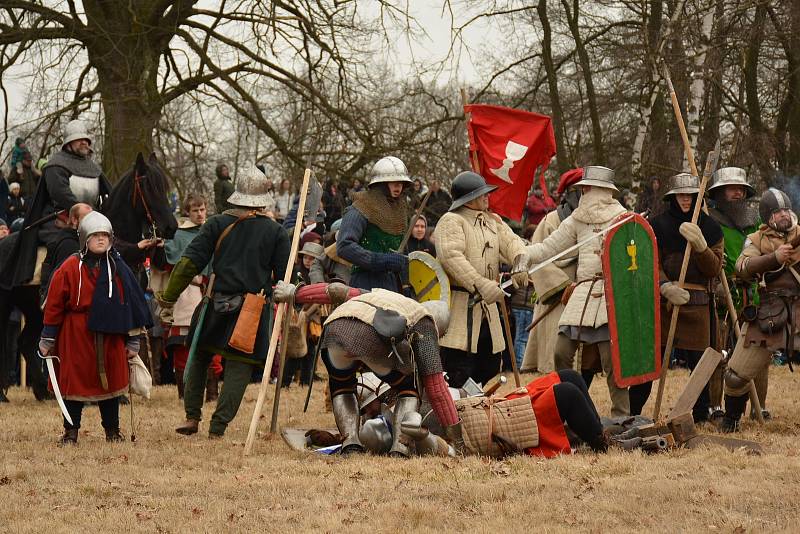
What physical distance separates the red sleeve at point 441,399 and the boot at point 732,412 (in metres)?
2.33

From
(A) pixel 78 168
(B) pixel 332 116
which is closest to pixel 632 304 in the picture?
(A) pixel 78 168

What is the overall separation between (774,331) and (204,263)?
3.53 m

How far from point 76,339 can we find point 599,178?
3.46m

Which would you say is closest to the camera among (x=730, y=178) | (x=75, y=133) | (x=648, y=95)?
(x=730, y=178)

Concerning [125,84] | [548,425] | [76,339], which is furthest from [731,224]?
[125,84]

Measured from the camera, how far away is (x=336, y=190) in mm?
16812

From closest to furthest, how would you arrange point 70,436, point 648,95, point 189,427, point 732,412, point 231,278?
point 70,436 → point 231,278 → point 189,427 → point 732,412 → point 648,95

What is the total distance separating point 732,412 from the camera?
8641 mm

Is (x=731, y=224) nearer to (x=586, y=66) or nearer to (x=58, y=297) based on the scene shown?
(x=58, y=297)

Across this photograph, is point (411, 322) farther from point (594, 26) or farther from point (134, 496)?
point (594, 26)

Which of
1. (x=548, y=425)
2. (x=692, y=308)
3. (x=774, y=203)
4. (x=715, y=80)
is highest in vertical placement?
(x=715, y=80)

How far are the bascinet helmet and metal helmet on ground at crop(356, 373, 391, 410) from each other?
2.12 m

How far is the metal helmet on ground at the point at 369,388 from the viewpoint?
7659 mm

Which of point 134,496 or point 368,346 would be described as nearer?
point 134,496
